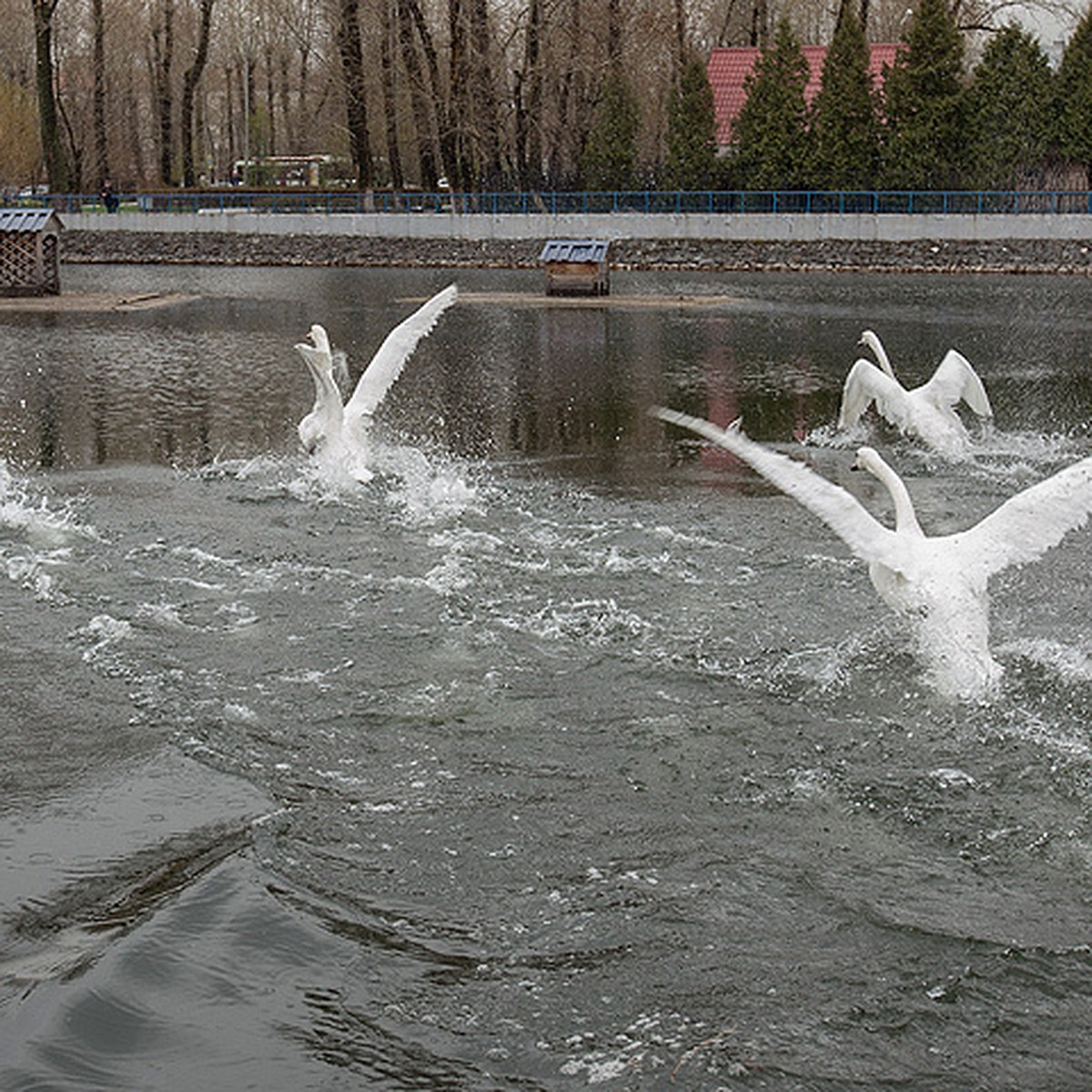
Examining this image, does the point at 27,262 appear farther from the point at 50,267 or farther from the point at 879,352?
the point at 879,352

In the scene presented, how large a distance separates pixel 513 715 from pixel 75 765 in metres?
2.11

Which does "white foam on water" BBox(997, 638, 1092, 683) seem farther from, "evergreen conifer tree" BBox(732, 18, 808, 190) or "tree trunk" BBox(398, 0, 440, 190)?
"tree trunk" BBox(398, 0, 440, 190)

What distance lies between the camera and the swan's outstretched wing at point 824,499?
8250mm

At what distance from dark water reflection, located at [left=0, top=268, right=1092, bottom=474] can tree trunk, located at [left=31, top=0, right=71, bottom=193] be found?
19942 mm

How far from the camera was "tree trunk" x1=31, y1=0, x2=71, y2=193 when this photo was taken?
172 ft

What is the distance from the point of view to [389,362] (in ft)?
48.1

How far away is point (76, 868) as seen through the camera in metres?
6.52

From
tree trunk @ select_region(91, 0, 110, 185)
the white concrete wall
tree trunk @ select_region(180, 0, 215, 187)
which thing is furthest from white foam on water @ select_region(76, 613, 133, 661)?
tree trunk @ select_region(91, 0, 110, 185)

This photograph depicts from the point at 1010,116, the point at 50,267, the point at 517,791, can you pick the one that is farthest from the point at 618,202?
the point at 517,791

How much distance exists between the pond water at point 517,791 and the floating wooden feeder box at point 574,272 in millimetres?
18842

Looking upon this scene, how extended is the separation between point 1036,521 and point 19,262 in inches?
1125

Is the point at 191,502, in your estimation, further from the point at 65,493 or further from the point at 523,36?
the point at 523,36

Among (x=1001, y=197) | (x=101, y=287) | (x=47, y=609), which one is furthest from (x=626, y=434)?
(x=1001, y=197)

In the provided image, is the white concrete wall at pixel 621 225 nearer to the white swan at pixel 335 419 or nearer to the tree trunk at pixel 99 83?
the tree trunk at pixel 99 83
